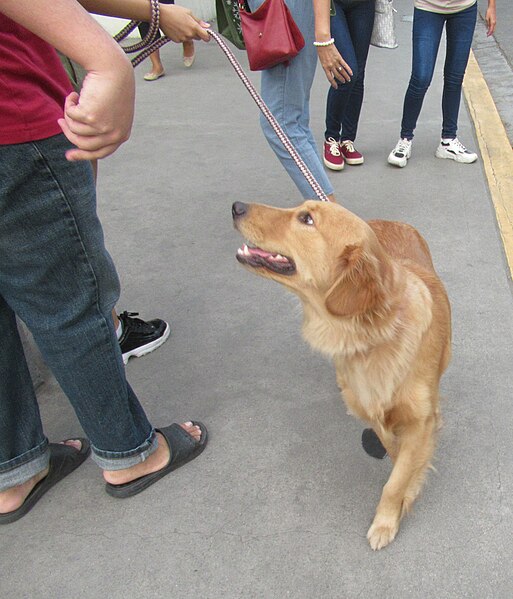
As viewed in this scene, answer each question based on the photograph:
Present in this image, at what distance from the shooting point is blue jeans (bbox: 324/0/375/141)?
3.68 metres

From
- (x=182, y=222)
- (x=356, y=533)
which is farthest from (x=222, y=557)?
(x=182, y=222)

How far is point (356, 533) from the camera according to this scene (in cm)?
183

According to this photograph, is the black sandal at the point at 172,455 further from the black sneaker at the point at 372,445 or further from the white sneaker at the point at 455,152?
the white sneaker at the point at 455,152

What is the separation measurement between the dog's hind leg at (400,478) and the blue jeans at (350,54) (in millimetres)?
2807

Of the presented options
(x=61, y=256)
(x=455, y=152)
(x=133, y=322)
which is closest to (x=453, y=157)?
(x=455, y=152)

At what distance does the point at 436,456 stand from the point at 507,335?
2.76 ft

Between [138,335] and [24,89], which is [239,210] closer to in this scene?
[24,89]

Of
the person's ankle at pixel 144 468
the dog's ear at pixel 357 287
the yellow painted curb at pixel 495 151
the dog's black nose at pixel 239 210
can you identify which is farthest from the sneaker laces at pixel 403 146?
the person's ankle at pixel 144 468

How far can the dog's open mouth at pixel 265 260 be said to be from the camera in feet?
6.07

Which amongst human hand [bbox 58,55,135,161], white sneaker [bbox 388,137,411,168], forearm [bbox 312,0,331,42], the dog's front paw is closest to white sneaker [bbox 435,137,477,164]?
white sneaker [bbox 388,137,411,168]

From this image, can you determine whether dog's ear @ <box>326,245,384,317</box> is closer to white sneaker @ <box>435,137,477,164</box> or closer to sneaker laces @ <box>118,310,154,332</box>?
sneaker laces @ <box>118,310,154,332</box>

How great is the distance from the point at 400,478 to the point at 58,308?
1.16 m

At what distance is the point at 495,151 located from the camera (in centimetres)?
447

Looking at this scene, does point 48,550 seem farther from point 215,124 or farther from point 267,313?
point 215,124
